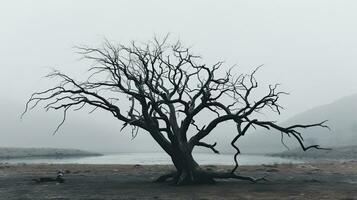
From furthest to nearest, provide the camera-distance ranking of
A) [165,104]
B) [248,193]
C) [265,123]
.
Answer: [165,104]
[265,123]
[248,193]

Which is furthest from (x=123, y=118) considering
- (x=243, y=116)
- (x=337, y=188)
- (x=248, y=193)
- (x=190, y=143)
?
(x=337, y=188)

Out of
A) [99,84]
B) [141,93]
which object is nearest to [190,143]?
[141,93]

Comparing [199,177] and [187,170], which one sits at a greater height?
[187,170]

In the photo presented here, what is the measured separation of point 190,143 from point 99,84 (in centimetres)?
674

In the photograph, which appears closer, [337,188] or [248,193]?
[248,193]

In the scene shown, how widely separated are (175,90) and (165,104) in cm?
135

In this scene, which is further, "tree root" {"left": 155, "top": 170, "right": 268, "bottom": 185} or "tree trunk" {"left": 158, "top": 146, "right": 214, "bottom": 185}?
"tree trunk" {"left": 158, "top": 146, "right": 214, "bottom": 185}

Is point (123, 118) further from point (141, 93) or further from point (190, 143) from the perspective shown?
point (190, 143)

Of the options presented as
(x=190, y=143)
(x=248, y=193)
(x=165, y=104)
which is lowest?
(x=248, y=193)

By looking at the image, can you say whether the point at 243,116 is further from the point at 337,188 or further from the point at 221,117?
the point at 337,188

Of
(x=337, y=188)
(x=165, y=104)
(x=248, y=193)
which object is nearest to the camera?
(x=248, y=193)

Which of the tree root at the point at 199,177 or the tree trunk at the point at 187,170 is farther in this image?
the tree trunk at the point at 187,170

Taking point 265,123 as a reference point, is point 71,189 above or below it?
below

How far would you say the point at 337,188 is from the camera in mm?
26875
